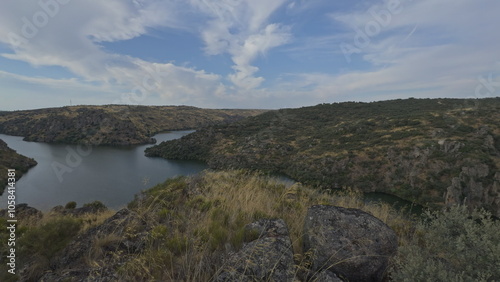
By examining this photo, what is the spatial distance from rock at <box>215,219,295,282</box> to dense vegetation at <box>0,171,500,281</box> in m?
0.22

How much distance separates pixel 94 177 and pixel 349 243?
79573 millimetres

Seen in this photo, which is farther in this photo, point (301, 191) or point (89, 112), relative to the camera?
point (89, 112)

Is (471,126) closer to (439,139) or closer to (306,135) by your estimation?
(439,139)

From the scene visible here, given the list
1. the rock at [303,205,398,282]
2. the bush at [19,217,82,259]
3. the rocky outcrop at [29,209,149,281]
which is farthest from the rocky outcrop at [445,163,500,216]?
the bush at [19,217,82,259]

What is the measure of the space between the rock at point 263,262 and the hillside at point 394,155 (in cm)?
2197

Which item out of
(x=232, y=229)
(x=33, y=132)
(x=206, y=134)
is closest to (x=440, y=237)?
(x=232, y=229)

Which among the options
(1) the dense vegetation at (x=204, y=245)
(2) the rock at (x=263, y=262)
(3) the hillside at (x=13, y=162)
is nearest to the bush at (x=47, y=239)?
(1) the dense vegetation at (x=204, y=245)

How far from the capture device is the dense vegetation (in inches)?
109

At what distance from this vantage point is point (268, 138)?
93.8 meters

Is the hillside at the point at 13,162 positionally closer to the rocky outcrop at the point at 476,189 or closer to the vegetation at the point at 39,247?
the vegetation at the point at 39,247

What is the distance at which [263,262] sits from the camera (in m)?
3.09

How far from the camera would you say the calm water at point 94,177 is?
50.7 meters

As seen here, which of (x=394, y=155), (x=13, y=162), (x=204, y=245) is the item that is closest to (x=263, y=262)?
(x=204, y=245)

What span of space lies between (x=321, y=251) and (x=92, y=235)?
423 centimetres
